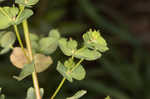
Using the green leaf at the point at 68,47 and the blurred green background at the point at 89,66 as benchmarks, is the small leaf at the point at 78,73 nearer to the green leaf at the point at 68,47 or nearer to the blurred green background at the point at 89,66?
the green leaf at the point at 68,47

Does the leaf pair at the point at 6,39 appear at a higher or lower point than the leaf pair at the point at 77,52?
lower

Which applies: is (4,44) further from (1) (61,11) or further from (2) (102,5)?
(2) (102,5)

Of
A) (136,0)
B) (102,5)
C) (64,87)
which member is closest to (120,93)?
(64,87)

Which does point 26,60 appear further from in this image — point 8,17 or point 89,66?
point 89,66

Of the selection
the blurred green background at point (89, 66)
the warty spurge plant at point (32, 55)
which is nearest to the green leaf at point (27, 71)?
the warty spurge plant at point (32, 55)

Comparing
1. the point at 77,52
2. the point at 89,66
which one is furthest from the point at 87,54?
the point at 89,66
